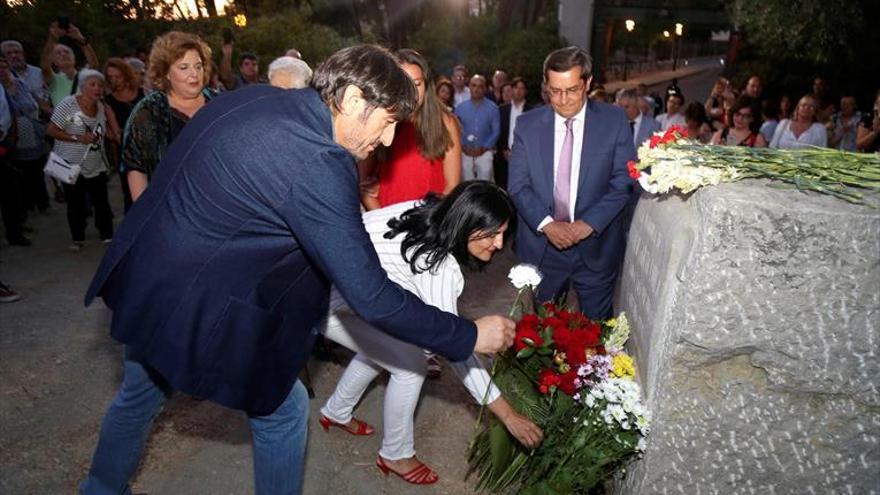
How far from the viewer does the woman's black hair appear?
7.59 feet

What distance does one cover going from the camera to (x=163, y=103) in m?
3.40

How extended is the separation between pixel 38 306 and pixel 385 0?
23.8m

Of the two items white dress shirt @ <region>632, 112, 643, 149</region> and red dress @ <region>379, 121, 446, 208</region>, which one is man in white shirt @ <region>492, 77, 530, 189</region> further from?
red dress @ <region>379, 121, 446, 208</region>

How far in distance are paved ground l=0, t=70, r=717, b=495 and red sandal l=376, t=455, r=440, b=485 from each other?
0.12 feet

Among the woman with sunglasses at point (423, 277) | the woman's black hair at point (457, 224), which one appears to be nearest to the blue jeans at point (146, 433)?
the woman with sunglasses at point (423, 277)

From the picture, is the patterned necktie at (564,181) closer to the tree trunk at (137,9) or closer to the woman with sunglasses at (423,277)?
the woman with sunglasses at (423,277)

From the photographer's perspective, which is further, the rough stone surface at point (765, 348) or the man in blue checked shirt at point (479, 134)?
the man in blue checked shirt at point (479, 134)

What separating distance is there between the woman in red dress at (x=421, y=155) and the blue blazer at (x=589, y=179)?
0.44 meters

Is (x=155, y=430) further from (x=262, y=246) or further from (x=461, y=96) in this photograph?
(x=461, y=96)

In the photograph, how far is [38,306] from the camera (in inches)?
195

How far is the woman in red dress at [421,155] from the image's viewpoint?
3623mm

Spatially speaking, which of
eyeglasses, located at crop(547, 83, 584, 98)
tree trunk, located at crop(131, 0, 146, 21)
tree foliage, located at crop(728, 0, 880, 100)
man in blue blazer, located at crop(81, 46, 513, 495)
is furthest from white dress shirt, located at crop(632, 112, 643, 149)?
tree trunk, located at crop(131, 0, 146, 21)

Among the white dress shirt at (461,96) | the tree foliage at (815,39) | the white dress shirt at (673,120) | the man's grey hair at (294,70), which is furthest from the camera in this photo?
the tree foliage at (815,39)

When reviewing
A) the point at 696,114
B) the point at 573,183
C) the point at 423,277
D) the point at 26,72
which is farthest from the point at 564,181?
the point at 26,72
